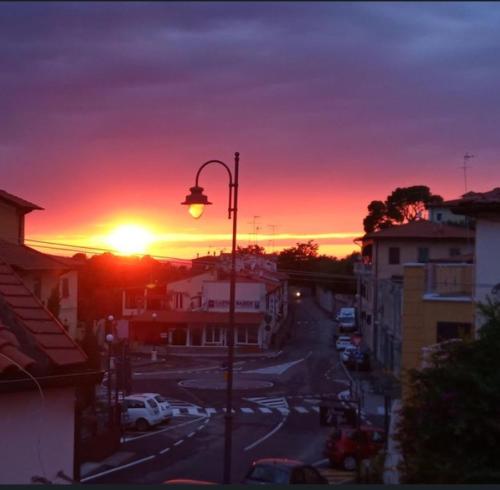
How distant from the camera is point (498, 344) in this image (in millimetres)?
9414

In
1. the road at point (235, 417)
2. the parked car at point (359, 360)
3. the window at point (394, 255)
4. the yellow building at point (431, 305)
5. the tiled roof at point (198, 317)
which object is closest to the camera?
the yellow building at point (431, 305)

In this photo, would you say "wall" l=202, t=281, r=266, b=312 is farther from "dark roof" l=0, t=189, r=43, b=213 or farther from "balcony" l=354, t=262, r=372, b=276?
"dark roof" l=0, t=189, r=43, b=213

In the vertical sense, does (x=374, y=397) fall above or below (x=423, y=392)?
below

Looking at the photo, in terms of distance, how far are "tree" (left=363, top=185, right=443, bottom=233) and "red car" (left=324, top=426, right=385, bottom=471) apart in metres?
19.6

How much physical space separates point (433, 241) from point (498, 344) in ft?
Answer: 115

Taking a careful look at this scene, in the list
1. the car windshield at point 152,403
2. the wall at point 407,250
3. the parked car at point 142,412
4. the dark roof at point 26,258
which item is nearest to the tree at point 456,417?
the dark roof at point 26,258

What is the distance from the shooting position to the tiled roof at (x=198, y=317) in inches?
2162

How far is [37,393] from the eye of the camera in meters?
5.82

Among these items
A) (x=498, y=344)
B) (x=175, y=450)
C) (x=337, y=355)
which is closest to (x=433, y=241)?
(x=337, y=355)

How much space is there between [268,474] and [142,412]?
42.0 feet

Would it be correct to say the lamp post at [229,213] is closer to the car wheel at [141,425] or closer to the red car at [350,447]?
the red car at [350,447]

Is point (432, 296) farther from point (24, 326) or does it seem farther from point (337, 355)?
point (337, 355)

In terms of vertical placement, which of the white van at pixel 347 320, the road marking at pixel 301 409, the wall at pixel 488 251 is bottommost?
the road marking at pixel 301 409

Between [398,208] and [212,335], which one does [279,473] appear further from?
[212,335]
